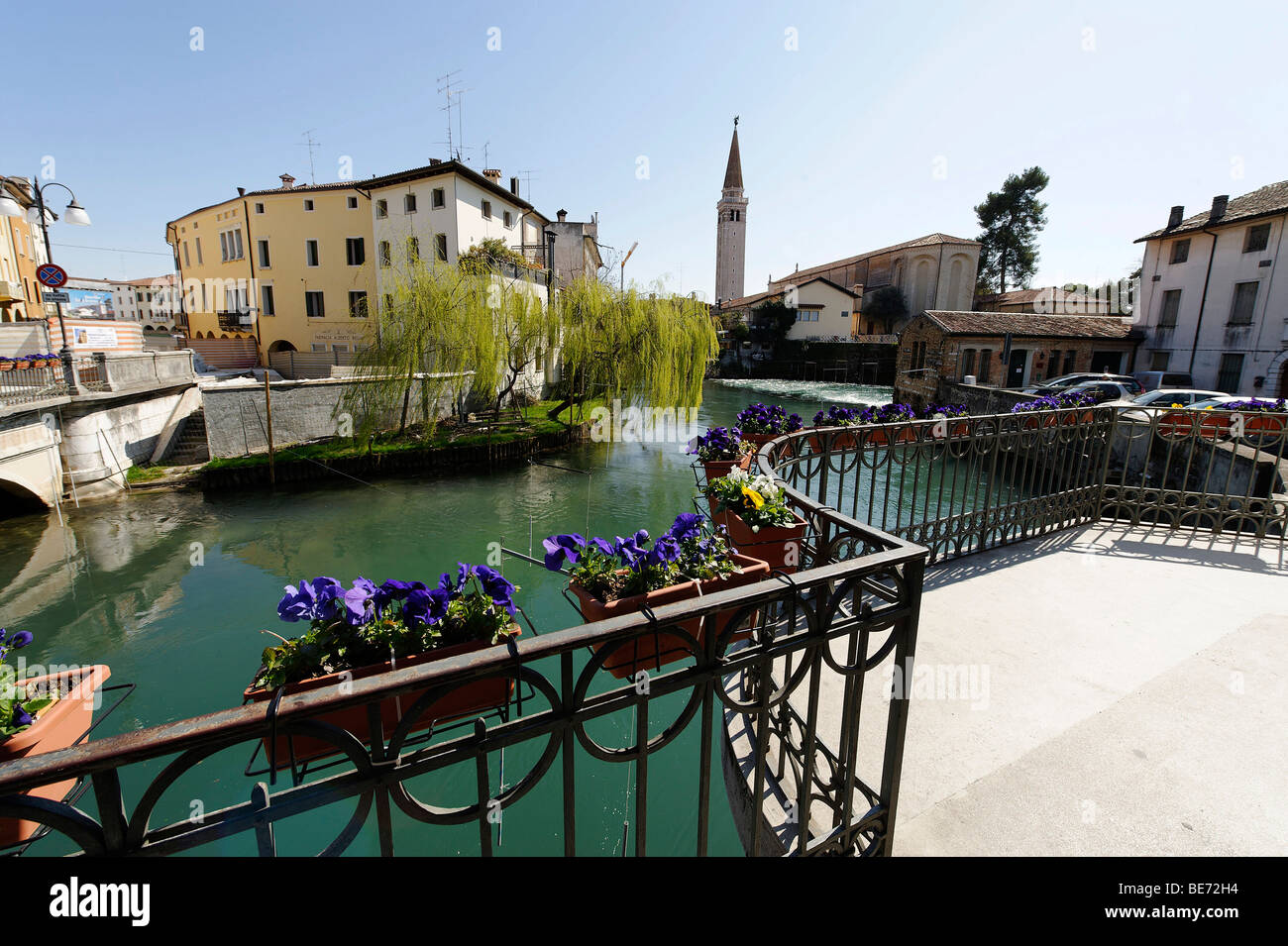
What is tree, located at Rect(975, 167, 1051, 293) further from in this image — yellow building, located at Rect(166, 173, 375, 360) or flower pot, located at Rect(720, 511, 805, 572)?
flower pot, located at Rect(720, 511, 805, 572)

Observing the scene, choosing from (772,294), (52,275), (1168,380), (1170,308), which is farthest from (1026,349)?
(52,275)

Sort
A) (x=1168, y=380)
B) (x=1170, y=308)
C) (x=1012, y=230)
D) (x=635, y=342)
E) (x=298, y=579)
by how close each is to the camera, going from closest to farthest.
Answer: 1. (x=298, y=579)
2. (x=635, y=342)
3. (x=1168, y=380)
4. (x=1170, y=308)
5. (x=1012, y=230)

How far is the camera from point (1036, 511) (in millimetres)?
5680

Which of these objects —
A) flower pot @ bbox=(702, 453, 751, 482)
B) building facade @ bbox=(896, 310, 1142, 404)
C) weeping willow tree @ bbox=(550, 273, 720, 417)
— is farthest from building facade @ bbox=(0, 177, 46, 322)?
building facade @ bbox=(896, 310, 1142, 404)

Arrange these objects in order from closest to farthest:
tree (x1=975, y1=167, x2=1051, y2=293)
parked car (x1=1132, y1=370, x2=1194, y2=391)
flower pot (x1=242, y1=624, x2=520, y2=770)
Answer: flower pot (x1=242, y1=624, x2=520, y2=770)
parked car (x1=1132, y1=370, x2=1194, y2=391)
tree (x1=975, y1=167, x2=1051, y2=293)

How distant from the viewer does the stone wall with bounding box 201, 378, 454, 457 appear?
663 inches

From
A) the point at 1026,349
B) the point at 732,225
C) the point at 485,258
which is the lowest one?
the point at 1026,349

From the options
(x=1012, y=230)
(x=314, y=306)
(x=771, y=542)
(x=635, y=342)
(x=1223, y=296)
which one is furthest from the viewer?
(x=1012, y=230)

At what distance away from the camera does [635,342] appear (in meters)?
19.2

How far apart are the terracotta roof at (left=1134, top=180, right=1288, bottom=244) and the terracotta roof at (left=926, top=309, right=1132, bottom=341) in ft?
14.2

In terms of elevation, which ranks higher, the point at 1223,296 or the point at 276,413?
the point at 1223,296

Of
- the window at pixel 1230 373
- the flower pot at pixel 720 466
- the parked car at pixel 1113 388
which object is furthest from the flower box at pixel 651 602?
the window at pixel 1230 373

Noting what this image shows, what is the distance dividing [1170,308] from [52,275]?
127ft

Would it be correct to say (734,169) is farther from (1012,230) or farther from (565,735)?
(565,735)
